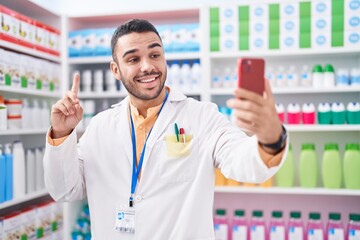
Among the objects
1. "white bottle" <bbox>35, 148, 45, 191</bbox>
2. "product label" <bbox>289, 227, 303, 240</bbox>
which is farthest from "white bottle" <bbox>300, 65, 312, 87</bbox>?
"white bottle" <bbox>35, 148, 45, 191</bbox>

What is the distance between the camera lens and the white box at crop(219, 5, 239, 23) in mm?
2957

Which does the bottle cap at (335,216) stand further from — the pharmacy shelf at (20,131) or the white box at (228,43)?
the pharmacy shelf at (20,131)

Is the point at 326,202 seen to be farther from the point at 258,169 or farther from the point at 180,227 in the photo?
the point at 258,169

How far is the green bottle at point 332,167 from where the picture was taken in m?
2.84

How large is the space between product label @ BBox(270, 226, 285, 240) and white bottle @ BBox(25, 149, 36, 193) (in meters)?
1.82

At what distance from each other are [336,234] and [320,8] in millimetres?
1657

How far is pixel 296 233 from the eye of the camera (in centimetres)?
291

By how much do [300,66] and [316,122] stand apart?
1.61ft

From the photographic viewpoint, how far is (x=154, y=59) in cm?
180

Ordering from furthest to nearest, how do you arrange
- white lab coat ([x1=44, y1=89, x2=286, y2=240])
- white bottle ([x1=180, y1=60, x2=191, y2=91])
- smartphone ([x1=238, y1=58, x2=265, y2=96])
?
white bottle ([x1=180, y1=60, x2=191, y2=91]), white lab coat ([x1=44, y1=89, x2=286, y2=240]), smartphone ([x1=238, y1=58, x2=265, y2=96])

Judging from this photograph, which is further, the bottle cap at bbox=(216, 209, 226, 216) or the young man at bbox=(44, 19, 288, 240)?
the bottle cap at bbox=(216, 209, 226, 216)

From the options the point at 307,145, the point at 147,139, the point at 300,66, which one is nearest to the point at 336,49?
the point at 300,66

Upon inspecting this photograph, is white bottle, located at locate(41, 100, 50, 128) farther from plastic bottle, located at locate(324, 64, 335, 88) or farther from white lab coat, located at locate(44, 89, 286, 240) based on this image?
plastic bottle, located at locate(324, 64, 335, 88)

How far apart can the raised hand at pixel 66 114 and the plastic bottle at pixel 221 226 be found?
1.75m
